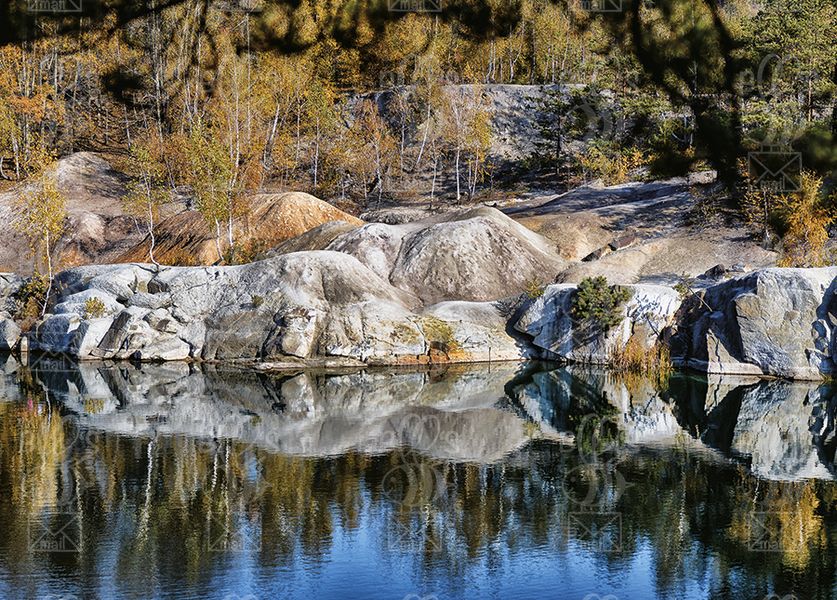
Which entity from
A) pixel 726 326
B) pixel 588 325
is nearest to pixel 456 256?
pixel 588 325

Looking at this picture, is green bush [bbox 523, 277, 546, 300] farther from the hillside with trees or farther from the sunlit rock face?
the sunlit rock face

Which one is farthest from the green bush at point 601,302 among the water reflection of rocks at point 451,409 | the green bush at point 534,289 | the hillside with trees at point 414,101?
the hillside with trees at point 414,101

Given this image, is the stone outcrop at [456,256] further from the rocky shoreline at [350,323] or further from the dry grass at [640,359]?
the dry grass at [640,359]

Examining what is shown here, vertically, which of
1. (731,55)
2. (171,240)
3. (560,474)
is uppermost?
(731,55)

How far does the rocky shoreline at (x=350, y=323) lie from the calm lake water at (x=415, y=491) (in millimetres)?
4615

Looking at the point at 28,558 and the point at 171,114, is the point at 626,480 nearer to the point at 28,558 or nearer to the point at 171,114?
the point at 28,558

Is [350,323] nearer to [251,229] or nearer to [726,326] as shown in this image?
[726,326]

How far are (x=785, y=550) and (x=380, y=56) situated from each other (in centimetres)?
8688

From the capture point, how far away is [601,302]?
44.4 metres

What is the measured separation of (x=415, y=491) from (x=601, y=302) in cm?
2267

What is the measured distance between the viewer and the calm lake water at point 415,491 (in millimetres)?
18219

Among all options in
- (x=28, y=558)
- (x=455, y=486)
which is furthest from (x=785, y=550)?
(x=28, y=558)

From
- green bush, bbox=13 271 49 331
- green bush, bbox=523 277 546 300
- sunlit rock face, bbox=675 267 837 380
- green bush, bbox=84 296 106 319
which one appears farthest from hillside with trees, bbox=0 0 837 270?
green bush, bbox=84 296 106 319

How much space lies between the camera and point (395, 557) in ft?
63.3
